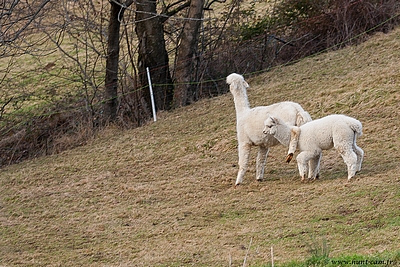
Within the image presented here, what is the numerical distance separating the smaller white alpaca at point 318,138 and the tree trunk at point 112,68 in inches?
399

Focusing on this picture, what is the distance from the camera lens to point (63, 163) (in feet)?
53.7

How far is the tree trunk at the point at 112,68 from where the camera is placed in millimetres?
19953

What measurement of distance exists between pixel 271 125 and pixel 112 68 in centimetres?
1081

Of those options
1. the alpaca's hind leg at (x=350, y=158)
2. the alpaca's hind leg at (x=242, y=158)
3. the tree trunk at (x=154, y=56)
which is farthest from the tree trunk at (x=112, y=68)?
the alpaca's hind leg at (x=350, y=158)

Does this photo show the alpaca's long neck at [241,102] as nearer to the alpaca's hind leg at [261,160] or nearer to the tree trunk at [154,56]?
the alpaca's hind leg at [261,160]

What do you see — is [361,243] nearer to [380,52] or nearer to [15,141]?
[380,52]

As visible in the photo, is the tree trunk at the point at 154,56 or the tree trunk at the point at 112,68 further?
the tree trunk at the point at 154,56

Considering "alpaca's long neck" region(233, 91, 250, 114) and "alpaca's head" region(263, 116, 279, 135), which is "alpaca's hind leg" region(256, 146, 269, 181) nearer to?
"alpaca's long neck" region(233, 91, 250, 114)

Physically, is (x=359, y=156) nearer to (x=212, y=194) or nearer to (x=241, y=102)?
(x=241, y=102)

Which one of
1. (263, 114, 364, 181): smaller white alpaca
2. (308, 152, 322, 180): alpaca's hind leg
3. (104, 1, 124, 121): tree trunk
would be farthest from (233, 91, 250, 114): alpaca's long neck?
(104, 1, 124, 121): tree trunk

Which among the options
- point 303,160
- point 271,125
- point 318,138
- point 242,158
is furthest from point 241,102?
point 318,138

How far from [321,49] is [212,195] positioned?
37.1ft

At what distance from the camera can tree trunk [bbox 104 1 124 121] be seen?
65.5ft

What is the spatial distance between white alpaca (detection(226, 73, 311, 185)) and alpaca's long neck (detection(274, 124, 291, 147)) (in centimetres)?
32
